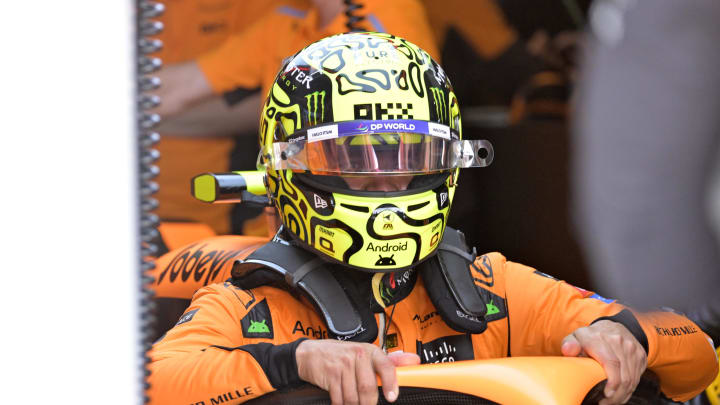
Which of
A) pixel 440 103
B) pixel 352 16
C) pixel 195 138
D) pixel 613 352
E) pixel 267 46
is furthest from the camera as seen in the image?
pixel 195 138

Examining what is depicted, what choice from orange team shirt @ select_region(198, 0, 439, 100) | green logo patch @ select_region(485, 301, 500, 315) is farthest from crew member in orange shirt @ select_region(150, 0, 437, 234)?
green logo patch @ select_region(485, 301, 500, 315)

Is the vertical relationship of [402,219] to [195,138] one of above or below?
below

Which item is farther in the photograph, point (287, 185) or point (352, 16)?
point (352, 16)

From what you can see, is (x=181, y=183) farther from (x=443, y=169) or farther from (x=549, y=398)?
(x=549, y=398)

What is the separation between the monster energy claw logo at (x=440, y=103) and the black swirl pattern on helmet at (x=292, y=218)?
33 centimetres

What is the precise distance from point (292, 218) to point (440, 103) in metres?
0.36

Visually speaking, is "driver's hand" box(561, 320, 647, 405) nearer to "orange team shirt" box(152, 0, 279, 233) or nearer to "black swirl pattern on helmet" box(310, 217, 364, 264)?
"black swirl pattern on helmet" box(310, 217, 364, 264)

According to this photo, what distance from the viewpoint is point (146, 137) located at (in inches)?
29.2

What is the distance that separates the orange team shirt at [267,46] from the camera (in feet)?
7.46

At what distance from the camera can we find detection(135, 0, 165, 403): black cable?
73cm

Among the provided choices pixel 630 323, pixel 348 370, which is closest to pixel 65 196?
pixel 348 370

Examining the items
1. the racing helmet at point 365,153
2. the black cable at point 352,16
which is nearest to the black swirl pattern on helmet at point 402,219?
the racing helmet at point 365,153

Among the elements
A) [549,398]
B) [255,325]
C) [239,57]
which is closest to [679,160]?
[549,398]

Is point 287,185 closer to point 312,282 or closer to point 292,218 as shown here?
point 292,218
